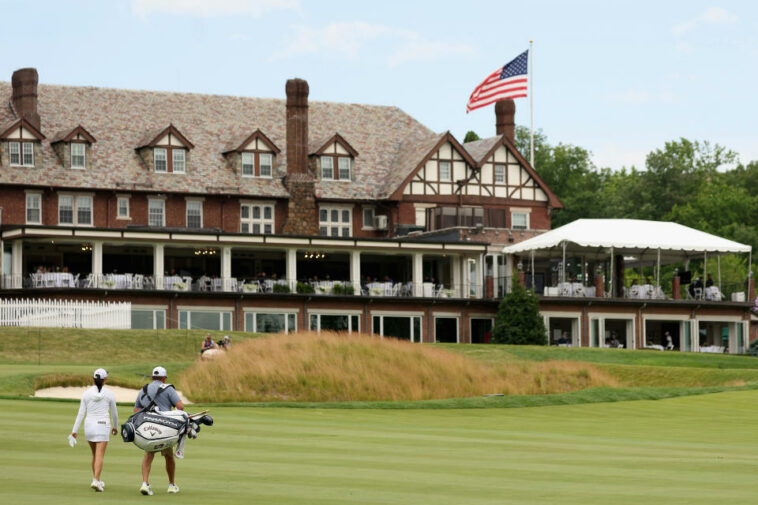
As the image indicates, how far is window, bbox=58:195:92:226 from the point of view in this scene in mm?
61156

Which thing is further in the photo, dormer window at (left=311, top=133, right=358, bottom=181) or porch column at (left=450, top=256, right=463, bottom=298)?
dormer window at (left=311, top=133, right=358, bottom=181)

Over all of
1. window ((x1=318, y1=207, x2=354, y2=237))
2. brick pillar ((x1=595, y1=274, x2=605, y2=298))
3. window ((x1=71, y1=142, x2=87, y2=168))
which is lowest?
brick pillar ((x1=595, y1=274, x2=605, y2=298))

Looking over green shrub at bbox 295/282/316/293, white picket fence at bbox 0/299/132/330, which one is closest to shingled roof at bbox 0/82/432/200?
green shrub at bbox 295/282/316/293

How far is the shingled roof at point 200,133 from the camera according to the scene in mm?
62344

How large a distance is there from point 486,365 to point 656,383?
5851 mm

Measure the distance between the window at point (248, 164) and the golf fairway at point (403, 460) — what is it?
3618 cm

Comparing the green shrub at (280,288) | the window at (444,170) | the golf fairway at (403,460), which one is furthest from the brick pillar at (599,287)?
the golf fairway at (403,460)

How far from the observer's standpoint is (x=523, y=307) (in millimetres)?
57844

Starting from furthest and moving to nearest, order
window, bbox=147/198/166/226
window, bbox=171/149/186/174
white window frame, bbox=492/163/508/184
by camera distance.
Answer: white window frame, bbox=492/163/508/184, window, bbox=171/149/186/174, window, bbox=147/198/166/226

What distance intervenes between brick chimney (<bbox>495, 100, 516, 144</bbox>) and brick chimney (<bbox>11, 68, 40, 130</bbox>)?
2459 centimetres

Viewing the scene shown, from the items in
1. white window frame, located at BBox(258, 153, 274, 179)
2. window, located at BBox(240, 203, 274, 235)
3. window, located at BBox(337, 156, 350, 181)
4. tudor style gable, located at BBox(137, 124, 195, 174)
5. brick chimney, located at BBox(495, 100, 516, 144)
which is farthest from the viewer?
brick chimney, located at BBox(495, 100, 516, 144)

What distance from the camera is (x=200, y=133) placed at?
6694 centimetres

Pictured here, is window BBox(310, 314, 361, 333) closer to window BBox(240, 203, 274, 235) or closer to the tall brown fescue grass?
window BBox(240, 203, 274, 235)

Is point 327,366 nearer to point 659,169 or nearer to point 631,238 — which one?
point 631,238
